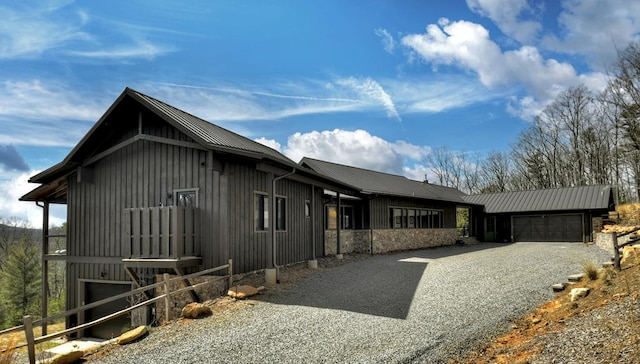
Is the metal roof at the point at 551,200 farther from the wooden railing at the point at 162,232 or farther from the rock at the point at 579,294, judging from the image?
the wooden railing at the point at 162,232

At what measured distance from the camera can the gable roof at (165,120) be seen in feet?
35.4

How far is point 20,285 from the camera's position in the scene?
1237 inches

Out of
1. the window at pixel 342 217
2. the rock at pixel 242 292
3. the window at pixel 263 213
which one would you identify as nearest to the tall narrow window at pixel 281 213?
the window at pixel 263 213

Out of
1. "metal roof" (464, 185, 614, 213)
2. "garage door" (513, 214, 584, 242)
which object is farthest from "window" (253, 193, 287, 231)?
"garage door" (513, 214, 584, 242)

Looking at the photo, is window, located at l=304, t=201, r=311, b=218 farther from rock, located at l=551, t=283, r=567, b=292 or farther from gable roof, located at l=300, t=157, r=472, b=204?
rock, located at l=551, t=283, r=567, b=292

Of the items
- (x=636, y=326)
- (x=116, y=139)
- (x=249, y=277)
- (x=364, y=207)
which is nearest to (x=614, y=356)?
(x=636, y=326)

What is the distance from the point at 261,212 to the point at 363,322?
5971mm

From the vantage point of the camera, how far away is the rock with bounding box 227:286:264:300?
9650 mm

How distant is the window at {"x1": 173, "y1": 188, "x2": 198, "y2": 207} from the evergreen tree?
1054 inches

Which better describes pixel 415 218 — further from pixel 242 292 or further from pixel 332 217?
pixel 242 292

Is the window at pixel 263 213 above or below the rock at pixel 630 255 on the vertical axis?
above

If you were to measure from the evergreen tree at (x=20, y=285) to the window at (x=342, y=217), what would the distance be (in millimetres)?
25731

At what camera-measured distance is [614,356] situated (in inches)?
182

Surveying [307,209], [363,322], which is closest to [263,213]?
[307,209]
